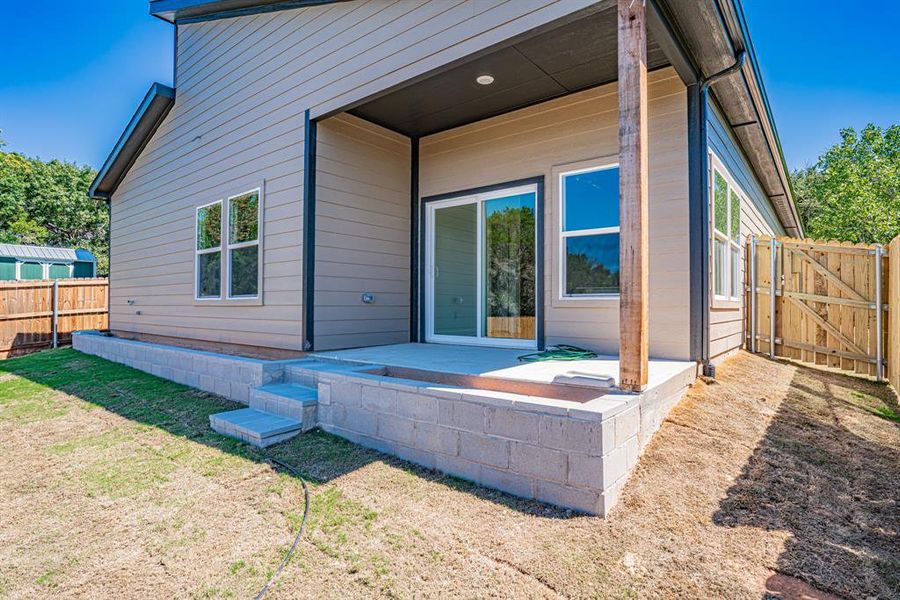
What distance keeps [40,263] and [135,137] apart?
1205cm

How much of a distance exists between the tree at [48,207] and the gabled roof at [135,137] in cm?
1554

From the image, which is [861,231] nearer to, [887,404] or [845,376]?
[845,376]

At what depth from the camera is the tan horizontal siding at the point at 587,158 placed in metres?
4.43

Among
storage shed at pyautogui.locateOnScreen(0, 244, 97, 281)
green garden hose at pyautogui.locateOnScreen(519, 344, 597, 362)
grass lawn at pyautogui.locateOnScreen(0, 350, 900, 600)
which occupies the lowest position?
grass lawn at pyautogui.locateOnScreen(0, 350, 900, 600)

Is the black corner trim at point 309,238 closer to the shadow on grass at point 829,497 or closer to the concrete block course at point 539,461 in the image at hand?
the concrete block course at point 539,461

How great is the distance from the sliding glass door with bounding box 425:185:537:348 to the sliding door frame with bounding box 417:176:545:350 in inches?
0.6

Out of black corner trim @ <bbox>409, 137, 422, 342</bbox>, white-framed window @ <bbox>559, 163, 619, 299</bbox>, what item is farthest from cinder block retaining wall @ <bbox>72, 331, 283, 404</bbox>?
white-framed window @ <bbox>559, 163, 619, 299</bbox>

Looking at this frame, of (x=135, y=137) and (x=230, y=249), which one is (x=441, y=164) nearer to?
(x=230, y=249)

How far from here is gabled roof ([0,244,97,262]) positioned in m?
15.9

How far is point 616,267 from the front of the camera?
15.9ft

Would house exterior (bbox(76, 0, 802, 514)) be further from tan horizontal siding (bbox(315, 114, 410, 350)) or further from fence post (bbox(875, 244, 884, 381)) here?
fence post (bbox(875, 244, 884, 381))

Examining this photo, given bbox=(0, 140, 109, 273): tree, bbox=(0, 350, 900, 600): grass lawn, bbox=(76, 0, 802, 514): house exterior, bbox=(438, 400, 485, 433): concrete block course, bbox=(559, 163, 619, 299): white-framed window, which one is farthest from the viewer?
bbox=(0, 140, 109, 273): tree

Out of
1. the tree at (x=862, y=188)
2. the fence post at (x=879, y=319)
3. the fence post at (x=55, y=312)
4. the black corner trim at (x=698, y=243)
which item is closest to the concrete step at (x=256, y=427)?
the black corner trim at (x=698, y=243)

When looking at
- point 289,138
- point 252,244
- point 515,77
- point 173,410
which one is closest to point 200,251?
point 252,244
